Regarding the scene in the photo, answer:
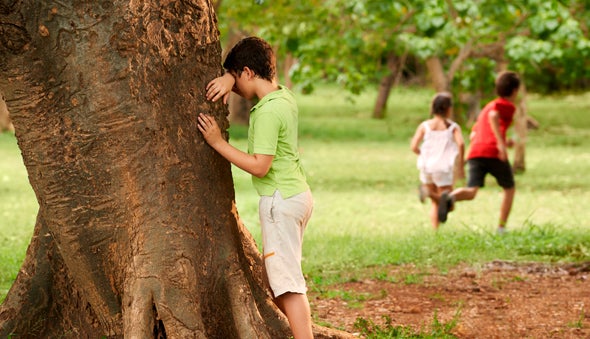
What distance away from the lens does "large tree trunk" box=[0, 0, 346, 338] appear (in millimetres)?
4691

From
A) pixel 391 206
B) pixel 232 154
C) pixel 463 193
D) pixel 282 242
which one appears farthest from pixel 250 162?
pixel 391 206

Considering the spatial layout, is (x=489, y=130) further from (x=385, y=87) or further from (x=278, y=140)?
(x=385, y=87)

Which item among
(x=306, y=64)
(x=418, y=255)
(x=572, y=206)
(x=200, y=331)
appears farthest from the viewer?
(x=306, y=64)

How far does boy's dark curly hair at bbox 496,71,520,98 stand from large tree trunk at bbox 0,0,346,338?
566cm

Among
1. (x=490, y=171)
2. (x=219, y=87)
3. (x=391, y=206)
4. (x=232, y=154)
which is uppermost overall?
(x=219, y=87)

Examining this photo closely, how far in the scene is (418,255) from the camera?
865 centimetres

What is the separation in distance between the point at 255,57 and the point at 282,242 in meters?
0.91

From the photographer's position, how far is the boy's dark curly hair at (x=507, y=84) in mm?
10141

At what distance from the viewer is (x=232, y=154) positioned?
4.83 meters

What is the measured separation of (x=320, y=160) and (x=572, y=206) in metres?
7.40

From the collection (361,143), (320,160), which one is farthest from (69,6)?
(361,143)

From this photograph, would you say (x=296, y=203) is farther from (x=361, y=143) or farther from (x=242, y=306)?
(x=361, y=143)

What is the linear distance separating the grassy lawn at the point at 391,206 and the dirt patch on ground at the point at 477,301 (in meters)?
0.40

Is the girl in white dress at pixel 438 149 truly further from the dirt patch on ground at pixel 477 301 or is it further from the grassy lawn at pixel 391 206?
the dirt patch on ground at pixel 477 301
